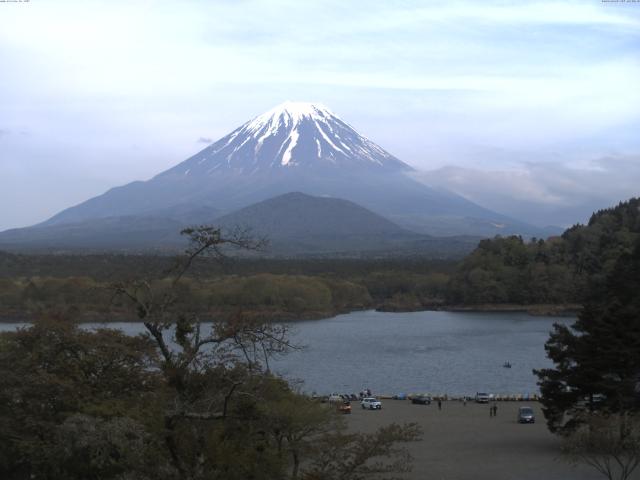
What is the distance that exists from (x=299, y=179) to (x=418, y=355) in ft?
450

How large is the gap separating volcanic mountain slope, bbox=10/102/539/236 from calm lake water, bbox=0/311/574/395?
11257 centimetres

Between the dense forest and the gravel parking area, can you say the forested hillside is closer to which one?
the dense forest

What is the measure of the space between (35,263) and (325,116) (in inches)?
4211

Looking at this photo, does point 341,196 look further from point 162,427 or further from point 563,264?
point 162,427

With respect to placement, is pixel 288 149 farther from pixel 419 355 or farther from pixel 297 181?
pixel 419 355

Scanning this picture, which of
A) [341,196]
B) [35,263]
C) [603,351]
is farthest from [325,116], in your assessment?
[603,351]

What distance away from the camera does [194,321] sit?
5.57 metres

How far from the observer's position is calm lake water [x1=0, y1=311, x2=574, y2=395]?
25000 mm

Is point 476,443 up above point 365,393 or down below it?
above

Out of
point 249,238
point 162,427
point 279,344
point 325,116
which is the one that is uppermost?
point 325,116

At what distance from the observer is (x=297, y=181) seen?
165875 mm

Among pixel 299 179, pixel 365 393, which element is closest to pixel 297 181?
pixel 299 179

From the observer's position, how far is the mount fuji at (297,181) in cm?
16200

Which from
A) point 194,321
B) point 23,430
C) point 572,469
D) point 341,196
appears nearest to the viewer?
point 194,321
